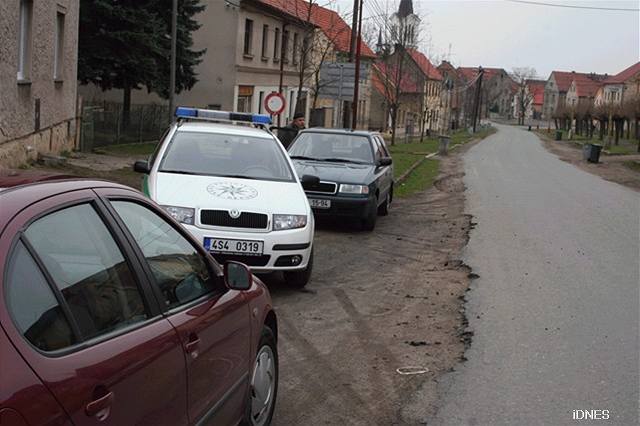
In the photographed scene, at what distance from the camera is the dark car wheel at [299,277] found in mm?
8148

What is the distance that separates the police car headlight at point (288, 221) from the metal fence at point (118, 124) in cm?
Answer: 1510

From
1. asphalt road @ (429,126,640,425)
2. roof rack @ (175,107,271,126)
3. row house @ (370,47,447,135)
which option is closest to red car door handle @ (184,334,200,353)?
asphalt road @ (429,126,640,425)

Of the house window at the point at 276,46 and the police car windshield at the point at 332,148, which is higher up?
the house window at the point at 276,46

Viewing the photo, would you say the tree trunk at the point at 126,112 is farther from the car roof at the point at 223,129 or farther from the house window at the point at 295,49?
the car roof at the point at 223,129

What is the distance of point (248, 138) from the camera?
9.41 metres

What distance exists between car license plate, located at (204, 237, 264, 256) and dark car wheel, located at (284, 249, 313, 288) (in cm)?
62

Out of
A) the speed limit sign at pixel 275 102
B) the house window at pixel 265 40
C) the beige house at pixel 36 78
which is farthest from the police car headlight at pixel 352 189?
the house window at pixel 265 40

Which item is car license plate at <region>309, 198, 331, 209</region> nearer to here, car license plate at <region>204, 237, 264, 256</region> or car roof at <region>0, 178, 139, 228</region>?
car license plate at <region>204, 237, 264, 256</region>

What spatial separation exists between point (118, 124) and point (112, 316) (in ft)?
76.7

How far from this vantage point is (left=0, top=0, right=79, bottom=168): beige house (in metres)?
13.8

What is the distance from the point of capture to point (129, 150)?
24.2 meters

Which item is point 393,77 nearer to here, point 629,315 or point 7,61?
point 7,61

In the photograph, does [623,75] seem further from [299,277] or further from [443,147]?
[299,277]

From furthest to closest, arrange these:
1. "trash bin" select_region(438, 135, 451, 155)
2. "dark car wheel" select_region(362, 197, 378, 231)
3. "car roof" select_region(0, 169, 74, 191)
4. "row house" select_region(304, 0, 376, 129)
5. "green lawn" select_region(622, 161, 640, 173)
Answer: "trash bin" select_region(438, 135, 451, 155)
"row house" select_region(304, 0, 376, 129)
"green lawn" select_region(622, 161, 640, 173)
"dark car wheel" select_region(362, 197, 378, 231)
"car roof" select_region(0, 169, 74, 191)
